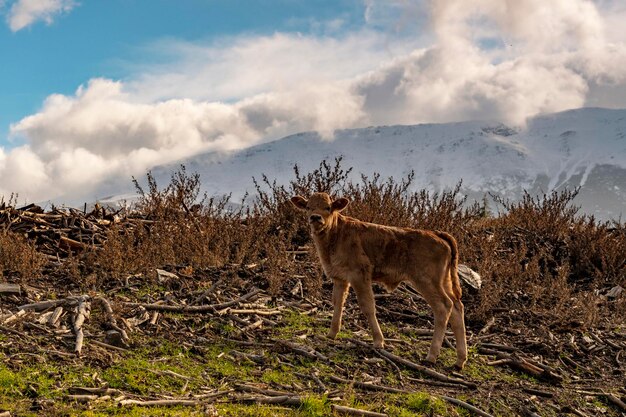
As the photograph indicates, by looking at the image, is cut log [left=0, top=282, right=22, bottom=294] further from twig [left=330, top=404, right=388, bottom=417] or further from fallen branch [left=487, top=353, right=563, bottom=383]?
fallen branch [left=487, top=353, right=563, bottom=383]

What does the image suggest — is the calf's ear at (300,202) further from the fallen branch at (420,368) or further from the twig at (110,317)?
the twig at (110,317)

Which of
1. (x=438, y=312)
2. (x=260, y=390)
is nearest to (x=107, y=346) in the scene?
(x=260, y=390)

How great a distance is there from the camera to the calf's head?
29.5ft

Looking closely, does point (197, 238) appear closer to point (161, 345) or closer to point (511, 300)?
point (161, 345)

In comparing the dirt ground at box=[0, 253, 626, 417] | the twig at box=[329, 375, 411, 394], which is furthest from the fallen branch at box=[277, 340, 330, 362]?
the twig at box=[329, 375, 411, 394]

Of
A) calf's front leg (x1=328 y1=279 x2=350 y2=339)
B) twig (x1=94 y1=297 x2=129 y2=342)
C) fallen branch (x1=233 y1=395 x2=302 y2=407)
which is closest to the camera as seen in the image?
fallen branch (x1=233 y1=395 x2=302 y2=407)

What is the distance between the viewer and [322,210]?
9188mm

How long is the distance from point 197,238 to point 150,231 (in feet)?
4.17

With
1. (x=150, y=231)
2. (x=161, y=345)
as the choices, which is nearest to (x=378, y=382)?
(x=161, y=345)

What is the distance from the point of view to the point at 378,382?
777 centimetres

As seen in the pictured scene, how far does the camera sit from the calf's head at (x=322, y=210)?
8.99 m

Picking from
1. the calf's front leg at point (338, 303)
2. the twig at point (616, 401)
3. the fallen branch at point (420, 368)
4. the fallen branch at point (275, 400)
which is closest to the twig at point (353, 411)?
the fallen branch at point (275, 400)

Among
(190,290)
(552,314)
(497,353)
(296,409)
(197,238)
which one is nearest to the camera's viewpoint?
(296,409)

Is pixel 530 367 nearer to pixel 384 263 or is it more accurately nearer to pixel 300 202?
pixel 384 263
